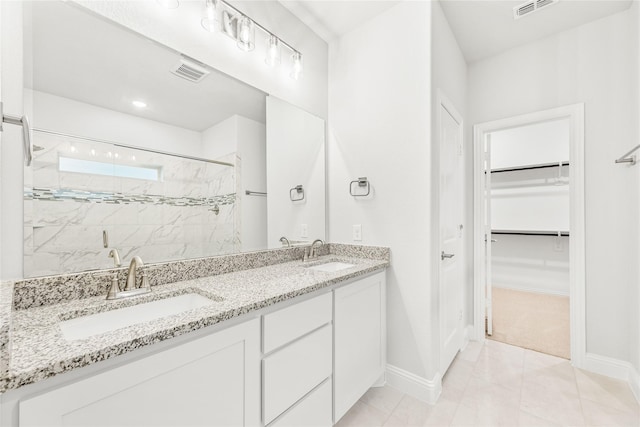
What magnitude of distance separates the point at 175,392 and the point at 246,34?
5.81 feet

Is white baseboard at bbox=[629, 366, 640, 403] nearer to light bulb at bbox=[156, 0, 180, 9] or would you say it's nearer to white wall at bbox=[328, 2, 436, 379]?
white wall at bbox=[328, 2, 436, 379]

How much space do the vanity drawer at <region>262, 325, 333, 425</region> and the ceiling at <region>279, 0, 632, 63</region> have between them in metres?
2.15

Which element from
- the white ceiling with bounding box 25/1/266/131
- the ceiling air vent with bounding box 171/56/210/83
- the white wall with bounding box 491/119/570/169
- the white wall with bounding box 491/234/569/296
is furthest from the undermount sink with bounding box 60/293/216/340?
the white wall with bounding box 491/234/569/296

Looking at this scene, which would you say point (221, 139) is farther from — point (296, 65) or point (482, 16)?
point (482, 16)

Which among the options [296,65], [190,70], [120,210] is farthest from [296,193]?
[120,210]

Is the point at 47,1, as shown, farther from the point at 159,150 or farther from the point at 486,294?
the point at 486,294

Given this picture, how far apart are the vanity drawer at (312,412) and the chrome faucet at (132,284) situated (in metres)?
0.78

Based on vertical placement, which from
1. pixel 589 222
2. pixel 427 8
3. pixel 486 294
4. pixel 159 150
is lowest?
pixel 486 294

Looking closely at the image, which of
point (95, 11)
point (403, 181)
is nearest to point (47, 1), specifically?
point (95, 11)

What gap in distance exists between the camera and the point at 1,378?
0.56 m

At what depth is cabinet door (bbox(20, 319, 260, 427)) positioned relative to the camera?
0.66 m

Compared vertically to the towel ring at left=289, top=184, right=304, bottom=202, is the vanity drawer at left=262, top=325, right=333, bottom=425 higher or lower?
lower

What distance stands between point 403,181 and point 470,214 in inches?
45.0

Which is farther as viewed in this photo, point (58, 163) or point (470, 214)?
point (470, 214)
